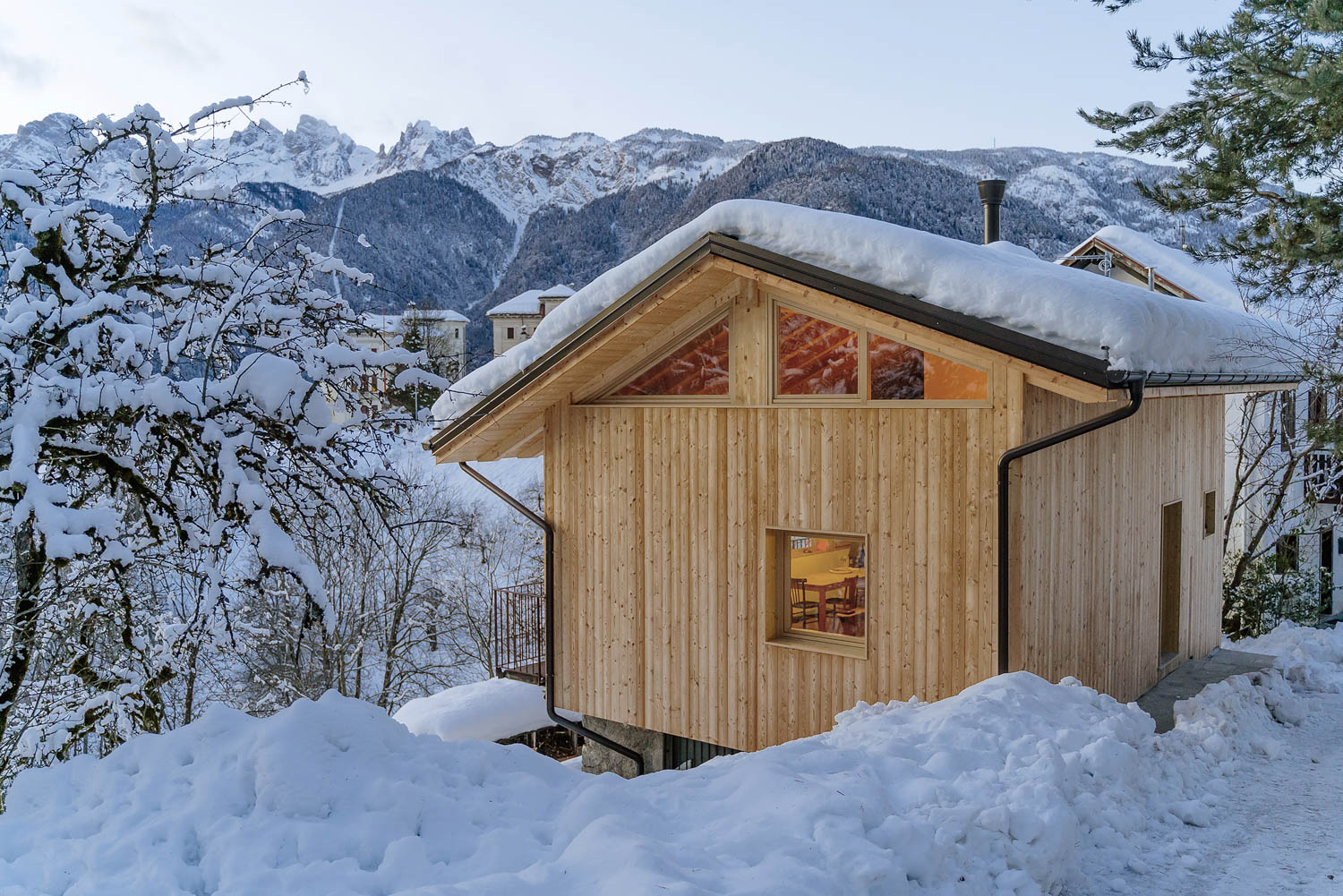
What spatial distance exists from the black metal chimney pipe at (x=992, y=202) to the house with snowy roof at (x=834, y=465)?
1875mm

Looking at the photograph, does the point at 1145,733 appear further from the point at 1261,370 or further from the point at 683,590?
the point at 1261,370

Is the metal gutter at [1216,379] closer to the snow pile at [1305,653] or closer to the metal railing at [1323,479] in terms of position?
the snow pile at [1305,653]

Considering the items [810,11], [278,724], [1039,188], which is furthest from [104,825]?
[1039,188]

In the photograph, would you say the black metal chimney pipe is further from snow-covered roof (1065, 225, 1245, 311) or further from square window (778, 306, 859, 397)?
snow-covered roof (1065, 225, 1245, 311)

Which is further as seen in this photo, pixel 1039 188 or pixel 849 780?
pixel 1039 188

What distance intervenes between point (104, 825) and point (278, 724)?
0.72 meters

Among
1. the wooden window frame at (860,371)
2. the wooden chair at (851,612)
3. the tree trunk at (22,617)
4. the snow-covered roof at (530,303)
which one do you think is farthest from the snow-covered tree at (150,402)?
the snow-covered roof at (530,303)

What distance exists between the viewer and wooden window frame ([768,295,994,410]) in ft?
22.8

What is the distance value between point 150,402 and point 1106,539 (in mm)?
7200

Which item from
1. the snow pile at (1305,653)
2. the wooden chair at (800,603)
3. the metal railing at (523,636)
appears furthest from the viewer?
the metal railing at (523,636)

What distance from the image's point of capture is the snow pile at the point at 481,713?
14.0m

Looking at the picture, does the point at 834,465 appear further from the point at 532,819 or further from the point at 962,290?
the point at 532,819

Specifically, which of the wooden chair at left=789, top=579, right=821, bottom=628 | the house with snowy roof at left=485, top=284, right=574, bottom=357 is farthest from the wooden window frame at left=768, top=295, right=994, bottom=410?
the house with snowy roof at left=485, top=284, right=574, bottom=357

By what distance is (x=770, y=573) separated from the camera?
318 inches
